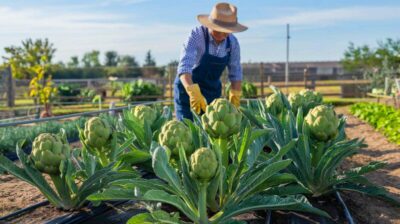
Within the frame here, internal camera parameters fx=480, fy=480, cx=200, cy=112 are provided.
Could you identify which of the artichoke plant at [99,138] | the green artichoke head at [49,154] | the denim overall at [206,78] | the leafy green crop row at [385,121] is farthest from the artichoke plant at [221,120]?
the leafy green crop row at [385,121]

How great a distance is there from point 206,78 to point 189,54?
0.48 meters

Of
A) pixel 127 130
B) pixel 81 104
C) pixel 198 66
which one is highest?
pixel 198 66

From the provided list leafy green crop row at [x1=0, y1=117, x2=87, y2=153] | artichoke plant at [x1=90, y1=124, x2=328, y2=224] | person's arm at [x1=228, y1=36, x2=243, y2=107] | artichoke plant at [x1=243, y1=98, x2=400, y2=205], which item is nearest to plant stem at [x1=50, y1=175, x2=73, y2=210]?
artichoke plant at [x1=90, y1=124, x2=328, y2=224]

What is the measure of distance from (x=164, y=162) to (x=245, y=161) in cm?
46

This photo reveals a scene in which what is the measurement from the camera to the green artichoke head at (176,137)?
206 cm

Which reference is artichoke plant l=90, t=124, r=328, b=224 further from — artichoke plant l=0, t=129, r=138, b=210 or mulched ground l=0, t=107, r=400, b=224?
mulched ground l=0, t=107, r=400, b=224

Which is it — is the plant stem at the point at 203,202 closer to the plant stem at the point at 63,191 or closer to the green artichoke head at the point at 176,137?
the green artichoke head at the point at 176,137

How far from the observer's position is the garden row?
1836 mm

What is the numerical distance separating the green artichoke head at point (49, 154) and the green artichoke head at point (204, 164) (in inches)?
28.2

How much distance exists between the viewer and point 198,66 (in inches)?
154

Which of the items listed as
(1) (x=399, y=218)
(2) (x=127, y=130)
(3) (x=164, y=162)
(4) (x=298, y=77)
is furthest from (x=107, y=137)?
(4) (x=298, y=77)

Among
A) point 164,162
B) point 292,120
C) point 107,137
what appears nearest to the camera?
point 164,162

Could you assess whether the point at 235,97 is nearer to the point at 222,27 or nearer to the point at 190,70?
the point at 190,70

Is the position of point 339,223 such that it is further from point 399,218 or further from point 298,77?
point 298,77
